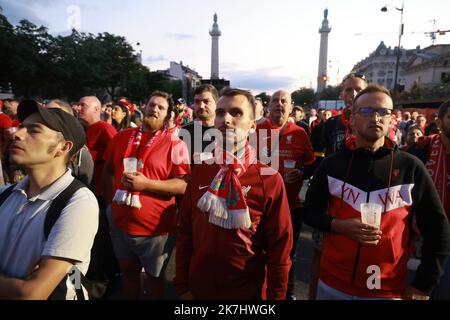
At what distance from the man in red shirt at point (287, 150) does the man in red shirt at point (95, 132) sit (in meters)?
1.90

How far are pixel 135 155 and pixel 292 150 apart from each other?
1.74 metres

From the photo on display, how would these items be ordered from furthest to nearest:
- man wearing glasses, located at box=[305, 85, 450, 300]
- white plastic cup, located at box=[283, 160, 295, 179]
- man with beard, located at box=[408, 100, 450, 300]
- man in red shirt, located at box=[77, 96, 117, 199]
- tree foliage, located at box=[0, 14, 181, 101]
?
tree foliage, located at box=[0, 14, 181, 101] → man in red shirt, located at box=[77, 96, 117, 199] → white plastic cup, located at box=[283, 160, 295, 179] → man with beard, located at box=[408, 100, 450, 300] → man wearing glasses, located at box=[305, 85, 450, 300]

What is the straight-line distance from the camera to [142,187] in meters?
2.64

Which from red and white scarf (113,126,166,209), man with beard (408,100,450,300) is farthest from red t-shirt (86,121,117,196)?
man with beard (408,100,450,300)

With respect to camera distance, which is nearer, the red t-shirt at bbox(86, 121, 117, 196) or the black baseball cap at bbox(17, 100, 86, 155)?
the black baseball cap at bbox(17, 100, 86, 155)

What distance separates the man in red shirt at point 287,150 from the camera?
346 cm

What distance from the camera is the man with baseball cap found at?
1.51 metres

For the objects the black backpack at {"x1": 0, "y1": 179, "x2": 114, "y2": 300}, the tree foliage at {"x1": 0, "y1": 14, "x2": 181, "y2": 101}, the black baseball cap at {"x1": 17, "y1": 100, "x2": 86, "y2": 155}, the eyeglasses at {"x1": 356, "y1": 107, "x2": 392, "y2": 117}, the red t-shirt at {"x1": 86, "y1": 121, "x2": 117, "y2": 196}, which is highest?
the tree foliage at {"x1": 0, "y1": 14, "x2": 181, "y2": 101}

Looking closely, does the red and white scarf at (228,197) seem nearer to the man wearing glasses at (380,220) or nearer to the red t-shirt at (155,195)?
the man wearing glasses at (380,220)

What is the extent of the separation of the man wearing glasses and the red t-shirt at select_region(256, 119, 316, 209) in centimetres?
140

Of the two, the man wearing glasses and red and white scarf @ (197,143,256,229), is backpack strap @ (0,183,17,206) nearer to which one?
red and white scarf @ (197,143,256,229)

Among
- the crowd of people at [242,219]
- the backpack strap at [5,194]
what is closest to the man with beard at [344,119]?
the crowd of people at [242,219]
